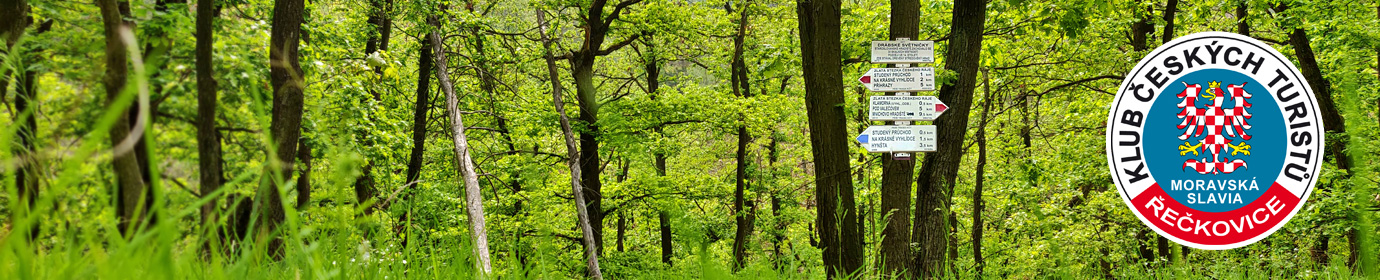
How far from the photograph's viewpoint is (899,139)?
→ 17.1 ft

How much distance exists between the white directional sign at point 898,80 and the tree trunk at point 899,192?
0.60 metres

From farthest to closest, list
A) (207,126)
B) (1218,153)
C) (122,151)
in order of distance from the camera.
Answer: (1218,153) → (207,126) → (122,151)

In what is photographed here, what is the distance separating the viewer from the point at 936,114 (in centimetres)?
523

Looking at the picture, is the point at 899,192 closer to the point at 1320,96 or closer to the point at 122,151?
the point at 122,151

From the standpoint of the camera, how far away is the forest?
34.8 inches

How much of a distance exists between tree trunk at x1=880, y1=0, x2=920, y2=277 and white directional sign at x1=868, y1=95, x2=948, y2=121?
24.9 inches

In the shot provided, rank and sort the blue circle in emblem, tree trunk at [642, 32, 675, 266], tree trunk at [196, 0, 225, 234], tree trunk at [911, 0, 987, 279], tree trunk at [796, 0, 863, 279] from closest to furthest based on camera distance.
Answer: tree trunk at [196, 0, 225, 234] → tree trunk at [796, 0, 863, 279] → tree trunk at [911, 0, 987, 279] → the blue circle in emblem → tree trunk at [642, 32, 675, 266]

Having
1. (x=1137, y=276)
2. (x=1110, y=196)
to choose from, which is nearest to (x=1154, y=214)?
(x=1137, y=276)

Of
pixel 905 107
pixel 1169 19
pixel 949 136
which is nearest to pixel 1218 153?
pixel 949 136

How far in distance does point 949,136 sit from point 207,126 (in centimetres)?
518

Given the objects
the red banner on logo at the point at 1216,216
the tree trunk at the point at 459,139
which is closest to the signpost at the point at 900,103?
the red banner on logo at the point at 1216,216

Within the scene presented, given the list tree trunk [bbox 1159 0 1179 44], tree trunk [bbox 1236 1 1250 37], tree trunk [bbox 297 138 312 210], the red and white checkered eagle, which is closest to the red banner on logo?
the red and white checkered eagle

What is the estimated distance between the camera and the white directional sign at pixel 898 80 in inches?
204

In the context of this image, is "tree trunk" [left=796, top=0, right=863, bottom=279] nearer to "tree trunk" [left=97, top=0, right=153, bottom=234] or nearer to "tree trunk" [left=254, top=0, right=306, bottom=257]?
"tree trunk" [left=254, top=0, right=306, bottom=257]
